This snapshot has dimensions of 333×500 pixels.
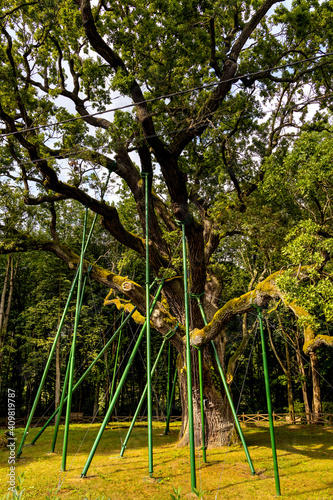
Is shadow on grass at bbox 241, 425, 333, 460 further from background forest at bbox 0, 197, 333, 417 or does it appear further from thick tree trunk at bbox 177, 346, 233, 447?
background forest at bbox 0, 197, 333, 417

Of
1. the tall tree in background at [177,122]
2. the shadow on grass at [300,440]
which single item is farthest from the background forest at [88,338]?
the tall tree in background at [177,122]

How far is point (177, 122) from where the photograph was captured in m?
9.55

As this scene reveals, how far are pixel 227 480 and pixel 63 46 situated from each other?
11.2 metres

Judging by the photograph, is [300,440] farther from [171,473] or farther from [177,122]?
[177,122]

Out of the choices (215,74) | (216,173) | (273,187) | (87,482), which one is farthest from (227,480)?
(215,74)

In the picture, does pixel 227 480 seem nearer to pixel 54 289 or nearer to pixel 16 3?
pixel 16 3

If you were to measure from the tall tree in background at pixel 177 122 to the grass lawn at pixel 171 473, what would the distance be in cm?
130

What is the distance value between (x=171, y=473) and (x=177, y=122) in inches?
331

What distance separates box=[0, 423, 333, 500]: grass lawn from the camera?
225 inches

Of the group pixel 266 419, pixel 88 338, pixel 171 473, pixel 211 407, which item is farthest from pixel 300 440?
pixel 88 338

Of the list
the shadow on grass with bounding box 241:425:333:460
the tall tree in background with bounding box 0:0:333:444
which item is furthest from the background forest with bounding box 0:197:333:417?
the tall tree in background with bounding box 0:0:333:444

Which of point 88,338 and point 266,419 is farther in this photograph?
point 88,338

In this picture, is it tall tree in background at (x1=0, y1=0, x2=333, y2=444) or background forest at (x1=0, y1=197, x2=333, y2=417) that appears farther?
background forest at (x1=0, y1=197, x2=333, y2=417)

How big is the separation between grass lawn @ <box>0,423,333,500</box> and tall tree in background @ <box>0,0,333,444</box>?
1297 millimetres
